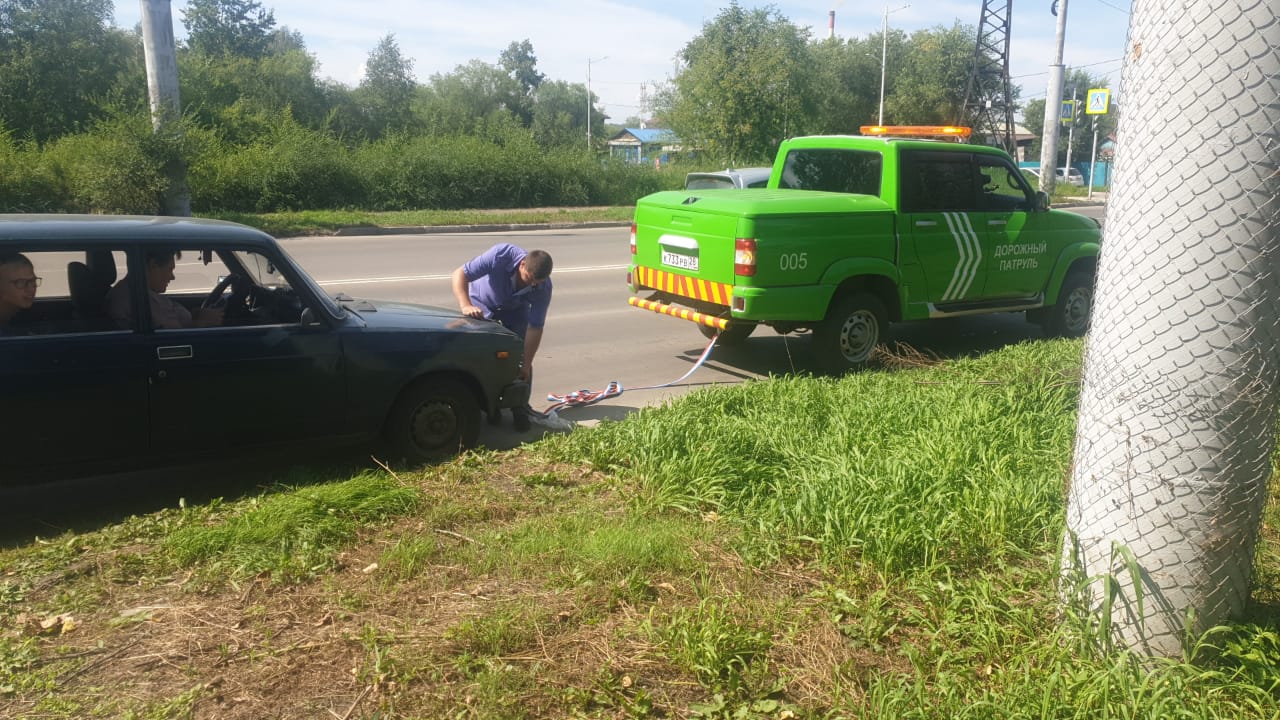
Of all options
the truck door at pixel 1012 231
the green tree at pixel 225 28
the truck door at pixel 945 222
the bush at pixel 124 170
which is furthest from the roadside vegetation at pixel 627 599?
the green tree at pixel 225 28

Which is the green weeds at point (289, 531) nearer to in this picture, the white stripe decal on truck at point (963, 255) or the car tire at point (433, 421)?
the car tire at point (433, 421)

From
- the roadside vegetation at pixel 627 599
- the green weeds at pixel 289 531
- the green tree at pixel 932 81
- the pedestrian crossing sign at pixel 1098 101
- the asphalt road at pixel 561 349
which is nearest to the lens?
the roadside vegetation at pixel 627 599

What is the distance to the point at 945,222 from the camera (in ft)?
30.1

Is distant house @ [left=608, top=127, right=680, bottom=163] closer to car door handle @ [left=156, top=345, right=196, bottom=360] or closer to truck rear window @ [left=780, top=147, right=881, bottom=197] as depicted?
truck rear window @ [left=780, top=147, right=881, bottom=197]

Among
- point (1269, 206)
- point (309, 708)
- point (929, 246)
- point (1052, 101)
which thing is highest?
point (1052, 101)

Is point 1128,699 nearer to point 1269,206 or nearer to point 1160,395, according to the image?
point 1160,395

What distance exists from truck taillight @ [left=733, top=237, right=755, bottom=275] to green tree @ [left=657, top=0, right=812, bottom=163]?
32615mm

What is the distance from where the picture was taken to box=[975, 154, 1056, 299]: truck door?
9633 mm

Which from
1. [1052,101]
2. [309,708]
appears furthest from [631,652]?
[1052,101]

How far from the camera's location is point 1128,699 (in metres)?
2.90

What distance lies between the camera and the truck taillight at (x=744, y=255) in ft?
26.3

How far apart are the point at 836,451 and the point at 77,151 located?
22447 mm

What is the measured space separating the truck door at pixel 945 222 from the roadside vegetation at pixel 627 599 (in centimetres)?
396

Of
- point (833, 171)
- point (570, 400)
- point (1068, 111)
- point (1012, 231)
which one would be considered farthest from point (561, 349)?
point (1068, 111)
